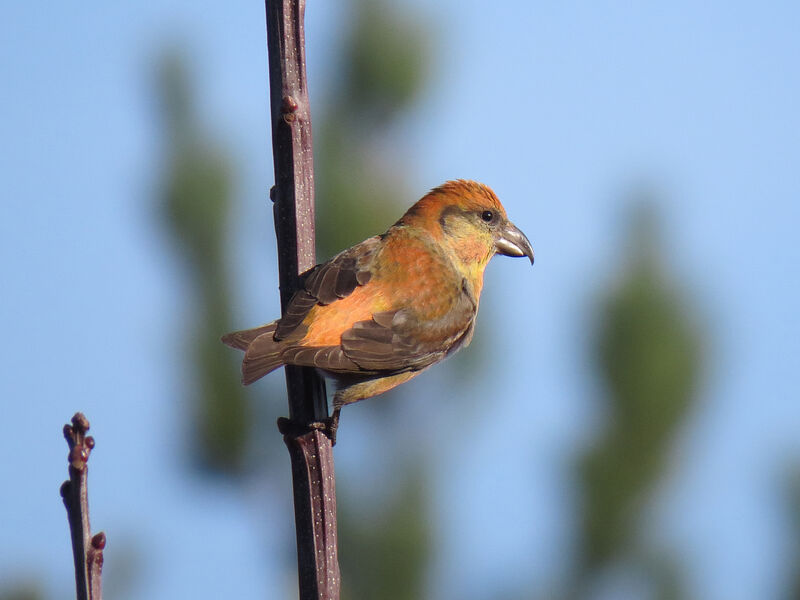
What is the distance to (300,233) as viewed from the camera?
2295 mm

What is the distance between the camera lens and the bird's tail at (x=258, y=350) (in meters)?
2.51

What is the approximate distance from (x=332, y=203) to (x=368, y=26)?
5.25 ft

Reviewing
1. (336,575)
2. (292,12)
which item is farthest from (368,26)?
(336,575)

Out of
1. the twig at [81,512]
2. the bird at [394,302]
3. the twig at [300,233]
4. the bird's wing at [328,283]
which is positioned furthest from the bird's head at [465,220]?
the twig at [81,512]

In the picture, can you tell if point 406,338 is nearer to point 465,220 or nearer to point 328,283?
point 328,283

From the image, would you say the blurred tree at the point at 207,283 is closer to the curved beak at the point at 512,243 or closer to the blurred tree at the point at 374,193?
the blurred tree at the point at 374,193

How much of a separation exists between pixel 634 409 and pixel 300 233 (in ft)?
18.1

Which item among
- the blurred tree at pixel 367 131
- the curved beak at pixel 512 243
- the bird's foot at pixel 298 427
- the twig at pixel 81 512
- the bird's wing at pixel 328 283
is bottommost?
the twig at pixel 81 512

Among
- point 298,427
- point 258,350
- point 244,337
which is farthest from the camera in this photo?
point 244,337

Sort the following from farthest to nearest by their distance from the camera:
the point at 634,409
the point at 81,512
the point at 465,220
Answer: the point at 634,409 < the point at 465,220 < the point at 81,512

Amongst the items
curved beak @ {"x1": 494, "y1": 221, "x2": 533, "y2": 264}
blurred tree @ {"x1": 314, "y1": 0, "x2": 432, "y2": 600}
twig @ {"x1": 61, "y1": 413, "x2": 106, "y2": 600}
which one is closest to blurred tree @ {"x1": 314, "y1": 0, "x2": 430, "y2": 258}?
blurred tree @ {"x1": 314, "y1": 0, "x2": 432, "y2": 600}

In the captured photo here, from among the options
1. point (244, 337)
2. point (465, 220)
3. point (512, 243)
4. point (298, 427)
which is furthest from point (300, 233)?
point (512, 243)

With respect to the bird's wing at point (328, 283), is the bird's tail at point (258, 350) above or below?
below

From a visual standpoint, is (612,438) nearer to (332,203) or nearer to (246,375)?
(332,203)
